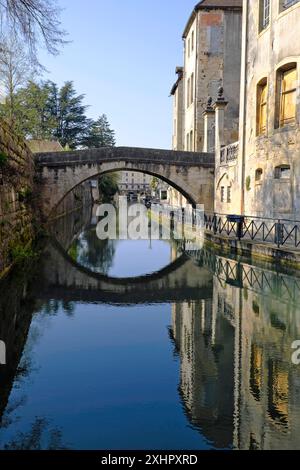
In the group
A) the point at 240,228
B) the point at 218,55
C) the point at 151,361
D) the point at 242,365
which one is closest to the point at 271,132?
the point at 240,228

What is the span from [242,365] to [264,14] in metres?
16.1

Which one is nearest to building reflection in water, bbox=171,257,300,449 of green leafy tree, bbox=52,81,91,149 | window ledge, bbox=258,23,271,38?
window ledge, bbox=258,23,271,38

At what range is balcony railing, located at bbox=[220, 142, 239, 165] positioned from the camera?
70.2ft

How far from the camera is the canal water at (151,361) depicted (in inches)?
184

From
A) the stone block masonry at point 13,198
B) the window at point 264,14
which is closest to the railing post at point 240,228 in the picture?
the stone block masonry at point 13,198

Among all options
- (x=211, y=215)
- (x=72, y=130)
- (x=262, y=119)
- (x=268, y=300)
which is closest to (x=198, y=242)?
(x=211, y=215)

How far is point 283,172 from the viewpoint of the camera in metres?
17.1

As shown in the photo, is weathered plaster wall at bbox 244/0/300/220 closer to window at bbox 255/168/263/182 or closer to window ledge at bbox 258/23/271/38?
window ledge at bbox 258/23/271/38

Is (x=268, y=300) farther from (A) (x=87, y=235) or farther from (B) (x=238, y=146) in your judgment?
(A) (x=87, y=235)

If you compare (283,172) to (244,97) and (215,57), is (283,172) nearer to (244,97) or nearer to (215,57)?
(244,97)

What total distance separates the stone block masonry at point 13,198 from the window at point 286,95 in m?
9.11

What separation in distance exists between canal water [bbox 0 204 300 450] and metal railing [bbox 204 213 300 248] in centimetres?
150

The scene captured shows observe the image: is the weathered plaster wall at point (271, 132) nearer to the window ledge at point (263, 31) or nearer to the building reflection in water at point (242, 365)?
the window ledge at point (263, 31)

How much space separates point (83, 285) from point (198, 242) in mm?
10174
